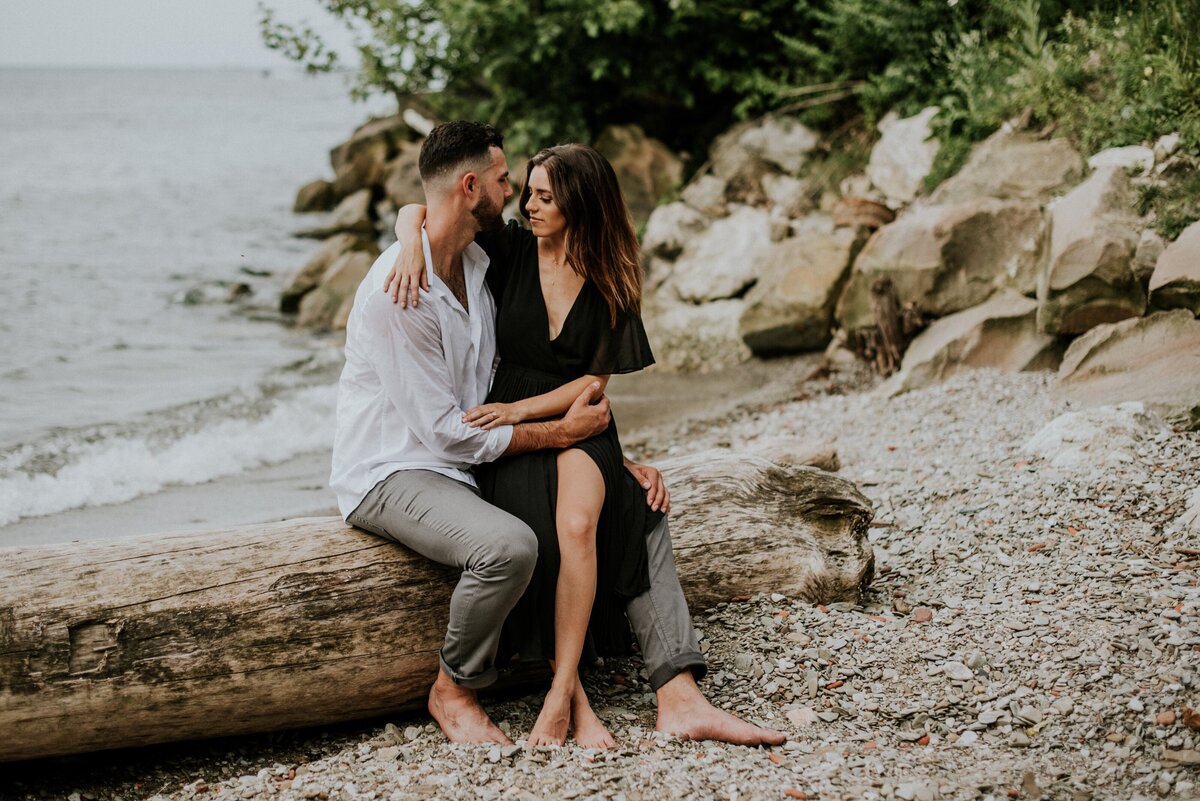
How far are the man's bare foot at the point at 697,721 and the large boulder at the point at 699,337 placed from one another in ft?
22.3

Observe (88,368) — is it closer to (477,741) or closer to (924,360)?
(924,360)

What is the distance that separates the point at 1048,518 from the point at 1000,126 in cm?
584

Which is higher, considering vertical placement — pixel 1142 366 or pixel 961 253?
pixel 961 253

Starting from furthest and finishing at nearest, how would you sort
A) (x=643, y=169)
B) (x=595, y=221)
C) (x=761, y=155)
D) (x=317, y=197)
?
(x=317, y=197) < (x=643, y=169) < (x=761, y=155) < (x=595, y=221)

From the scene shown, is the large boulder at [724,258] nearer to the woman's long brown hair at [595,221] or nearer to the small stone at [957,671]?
the woman's long brown hair at [595,221]

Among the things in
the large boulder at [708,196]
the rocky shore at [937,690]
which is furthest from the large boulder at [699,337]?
the rocky shore at [937,690]

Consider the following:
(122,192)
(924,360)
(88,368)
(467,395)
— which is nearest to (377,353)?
(467,395)

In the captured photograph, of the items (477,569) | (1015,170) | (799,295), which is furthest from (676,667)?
(1015,170)

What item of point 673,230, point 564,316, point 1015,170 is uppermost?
point 1015,170

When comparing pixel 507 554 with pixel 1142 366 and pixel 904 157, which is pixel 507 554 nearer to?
pixel 1142 366

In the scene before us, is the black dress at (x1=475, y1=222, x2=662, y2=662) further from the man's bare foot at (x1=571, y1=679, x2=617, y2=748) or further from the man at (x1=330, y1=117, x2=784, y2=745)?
the man's bare foot at (x1=571, y1=679, x2=617, y2=748)

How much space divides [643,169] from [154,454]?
744 centimetres

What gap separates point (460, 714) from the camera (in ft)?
13.1

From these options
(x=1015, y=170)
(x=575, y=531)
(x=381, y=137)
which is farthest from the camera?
(x=381, y=137)
